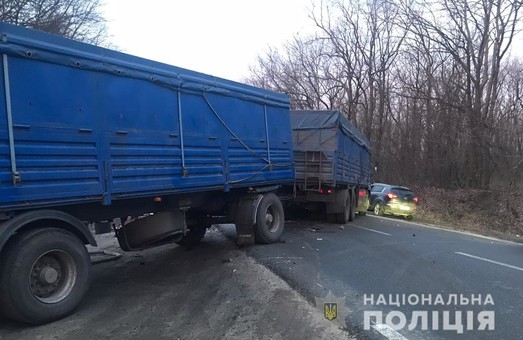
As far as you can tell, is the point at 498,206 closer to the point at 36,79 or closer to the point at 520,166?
the point at 520,166

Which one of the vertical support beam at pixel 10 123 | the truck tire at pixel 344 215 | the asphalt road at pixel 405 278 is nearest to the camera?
the vertical support beam at pixel 10 123

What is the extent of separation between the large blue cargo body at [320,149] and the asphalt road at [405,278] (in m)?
2.52

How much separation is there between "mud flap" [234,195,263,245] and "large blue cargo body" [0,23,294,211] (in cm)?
58

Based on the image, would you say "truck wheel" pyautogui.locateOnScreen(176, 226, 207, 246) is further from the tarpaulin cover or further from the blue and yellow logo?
the tarpaulin cover

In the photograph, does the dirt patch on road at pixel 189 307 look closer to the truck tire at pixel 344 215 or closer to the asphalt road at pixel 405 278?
the asphalt road at pixel 405 278

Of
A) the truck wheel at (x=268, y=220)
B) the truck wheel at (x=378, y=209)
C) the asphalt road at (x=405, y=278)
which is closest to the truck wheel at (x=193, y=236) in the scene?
the truck wheel at (x=268, y=220)

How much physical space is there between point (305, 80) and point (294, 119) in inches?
1001

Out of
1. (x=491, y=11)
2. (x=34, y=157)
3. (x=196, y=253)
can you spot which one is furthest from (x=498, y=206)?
(x=34, y=157)

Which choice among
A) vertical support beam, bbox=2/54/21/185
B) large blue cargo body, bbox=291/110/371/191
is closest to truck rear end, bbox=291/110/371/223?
large blue cargo body, bbox=291/110/371/191

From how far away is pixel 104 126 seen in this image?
5.50 meters

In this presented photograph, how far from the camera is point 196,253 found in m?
8.62

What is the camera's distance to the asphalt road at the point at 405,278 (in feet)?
15.4

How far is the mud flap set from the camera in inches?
343

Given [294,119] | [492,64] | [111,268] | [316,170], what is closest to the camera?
[111,268]
